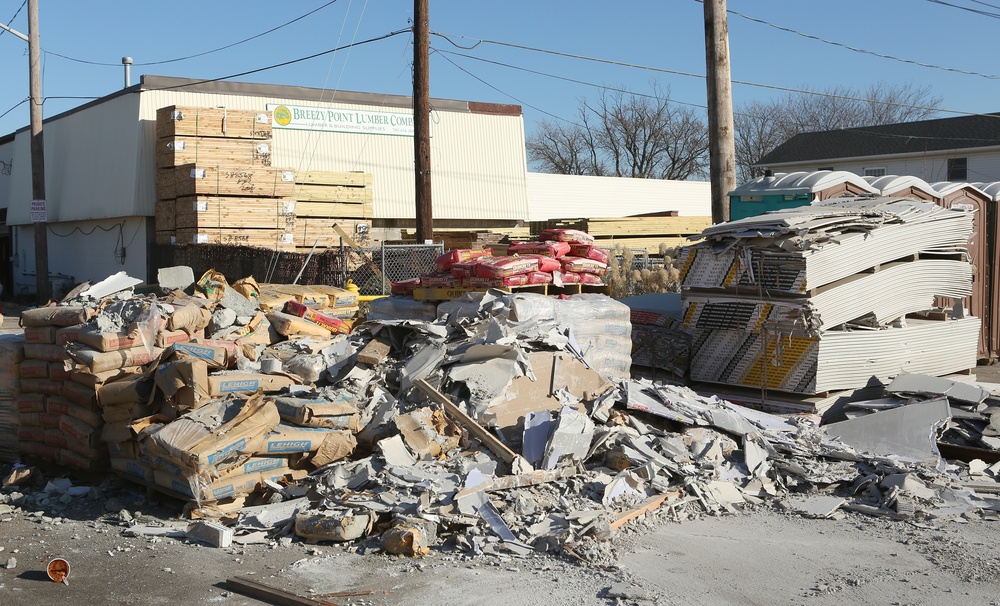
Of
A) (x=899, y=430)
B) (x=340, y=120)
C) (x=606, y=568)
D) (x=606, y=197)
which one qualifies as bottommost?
(x=606, y=568)

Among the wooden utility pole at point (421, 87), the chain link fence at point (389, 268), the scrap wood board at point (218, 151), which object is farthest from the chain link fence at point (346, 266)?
the scrap wood board at point (218, 151)

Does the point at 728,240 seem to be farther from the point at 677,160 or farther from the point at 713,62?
the point at 677,160

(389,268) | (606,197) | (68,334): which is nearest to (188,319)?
(68,334)

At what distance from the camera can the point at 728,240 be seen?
33.3 ft

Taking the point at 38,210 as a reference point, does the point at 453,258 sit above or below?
below

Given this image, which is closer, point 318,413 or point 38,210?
point 318,413

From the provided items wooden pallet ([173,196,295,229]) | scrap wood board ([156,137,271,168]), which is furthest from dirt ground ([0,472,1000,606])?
scrap wood board ([156,137,271,168])

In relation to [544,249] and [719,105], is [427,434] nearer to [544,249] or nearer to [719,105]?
[544,249]

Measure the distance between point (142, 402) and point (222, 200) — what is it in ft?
43.9

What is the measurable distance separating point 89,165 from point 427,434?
23059mm

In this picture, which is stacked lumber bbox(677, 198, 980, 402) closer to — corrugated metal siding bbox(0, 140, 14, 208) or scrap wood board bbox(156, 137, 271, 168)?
scrap wood board bbox(156, 137, 271, 168)

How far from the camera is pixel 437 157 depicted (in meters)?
27.8

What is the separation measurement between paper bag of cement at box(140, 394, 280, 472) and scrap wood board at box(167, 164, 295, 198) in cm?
1383

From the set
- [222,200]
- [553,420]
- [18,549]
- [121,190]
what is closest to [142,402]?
[18,549]
